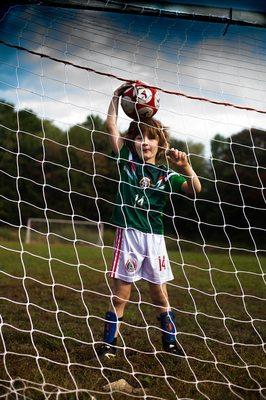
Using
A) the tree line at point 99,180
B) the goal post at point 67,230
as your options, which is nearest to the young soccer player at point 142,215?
the tree line at point 99,180

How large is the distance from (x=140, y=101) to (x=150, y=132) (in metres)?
0.19

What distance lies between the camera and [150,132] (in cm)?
251

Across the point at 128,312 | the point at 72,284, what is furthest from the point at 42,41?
the point at 72,284

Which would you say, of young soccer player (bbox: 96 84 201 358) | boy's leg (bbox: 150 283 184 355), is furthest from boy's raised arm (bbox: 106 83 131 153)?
boy's leg (bbox: 150 283 184 355)

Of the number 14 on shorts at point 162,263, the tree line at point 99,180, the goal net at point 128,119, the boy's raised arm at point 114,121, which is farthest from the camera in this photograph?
the tree line at point 99,180

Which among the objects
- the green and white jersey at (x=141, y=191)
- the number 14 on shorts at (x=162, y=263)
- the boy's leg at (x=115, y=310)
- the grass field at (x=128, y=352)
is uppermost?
the green and white jersey at (x=141, y=191)

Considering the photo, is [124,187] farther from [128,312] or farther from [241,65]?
[241,65]

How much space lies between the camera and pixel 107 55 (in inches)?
128

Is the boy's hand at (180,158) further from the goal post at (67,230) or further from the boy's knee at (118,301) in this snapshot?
the goal post at (67,230)

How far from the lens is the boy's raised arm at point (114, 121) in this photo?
247cm

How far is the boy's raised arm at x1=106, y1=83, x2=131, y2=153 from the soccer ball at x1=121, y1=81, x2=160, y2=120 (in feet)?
0.10

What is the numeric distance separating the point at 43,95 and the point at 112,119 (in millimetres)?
436

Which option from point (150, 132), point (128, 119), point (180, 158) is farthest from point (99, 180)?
point (180, 158)

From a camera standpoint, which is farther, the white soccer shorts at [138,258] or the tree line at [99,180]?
the tree line at [99,180]
